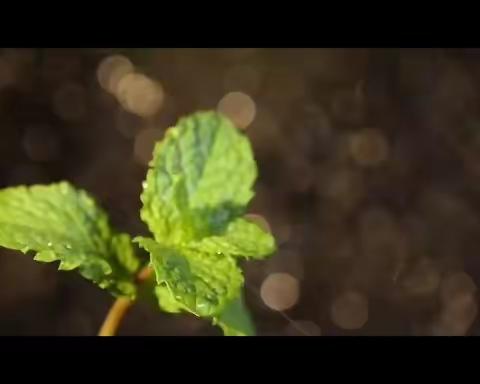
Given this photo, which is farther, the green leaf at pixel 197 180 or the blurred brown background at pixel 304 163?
the blurred brown background at pixel 304 163

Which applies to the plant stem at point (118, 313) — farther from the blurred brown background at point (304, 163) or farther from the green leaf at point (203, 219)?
the blurred brown background at point (304, 163)

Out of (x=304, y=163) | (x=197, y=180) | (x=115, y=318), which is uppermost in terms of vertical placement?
(x=304, y=163)

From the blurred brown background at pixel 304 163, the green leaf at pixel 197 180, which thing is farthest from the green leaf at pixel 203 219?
the blurred brown background at pixel 304 163

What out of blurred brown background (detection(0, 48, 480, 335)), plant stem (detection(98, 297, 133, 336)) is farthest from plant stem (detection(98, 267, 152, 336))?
blurred brown background (detection(0, 48, 480, 335))

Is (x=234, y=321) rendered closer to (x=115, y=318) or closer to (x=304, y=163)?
(x=115, y=318)

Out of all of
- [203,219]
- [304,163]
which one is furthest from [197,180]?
[304,163]

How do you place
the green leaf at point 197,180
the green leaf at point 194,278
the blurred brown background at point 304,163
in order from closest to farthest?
1. the green leaf at point 194,278
2. the green leaf at point 197,180
3. the blurred brown background at point 304,163
